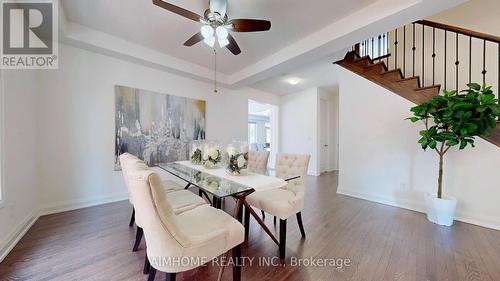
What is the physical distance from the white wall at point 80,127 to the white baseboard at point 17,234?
0.27 metres

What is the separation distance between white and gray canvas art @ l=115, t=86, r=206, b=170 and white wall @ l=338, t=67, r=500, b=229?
10.5 ft

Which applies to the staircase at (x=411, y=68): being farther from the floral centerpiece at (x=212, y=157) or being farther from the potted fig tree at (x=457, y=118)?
the floral centerpiece at (x=212, y=157)

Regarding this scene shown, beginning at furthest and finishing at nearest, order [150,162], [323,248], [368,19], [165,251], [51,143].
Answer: [150,162], [51,143], [368,19], [323,248], [165,251]

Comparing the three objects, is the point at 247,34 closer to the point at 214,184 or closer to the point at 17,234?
the point at 214,184

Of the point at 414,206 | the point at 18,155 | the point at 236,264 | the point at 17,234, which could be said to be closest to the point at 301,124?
the point at 414,206

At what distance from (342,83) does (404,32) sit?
1.36 metres

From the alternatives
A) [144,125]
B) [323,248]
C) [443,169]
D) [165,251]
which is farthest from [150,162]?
[443,169]

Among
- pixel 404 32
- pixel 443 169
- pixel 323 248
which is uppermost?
pixel 404 32

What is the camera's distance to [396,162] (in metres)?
3.31

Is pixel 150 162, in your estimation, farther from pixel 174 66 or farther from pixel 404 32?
pixel 404 32

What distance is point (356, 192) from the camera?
3.76m

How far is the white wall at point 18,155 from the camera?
190 cm

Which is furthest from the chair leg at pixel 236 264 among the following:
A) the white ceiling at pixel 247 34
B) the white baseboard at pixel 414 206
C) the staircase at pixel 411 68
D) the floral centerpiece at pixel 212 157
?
the staircase at pixel 411 68

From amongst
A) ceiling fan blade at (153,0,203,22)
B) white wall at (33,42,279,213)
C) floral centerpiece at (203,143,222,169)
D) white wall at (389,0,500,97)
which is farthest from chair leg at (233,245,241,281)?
white wall at (389,0,500,97)
